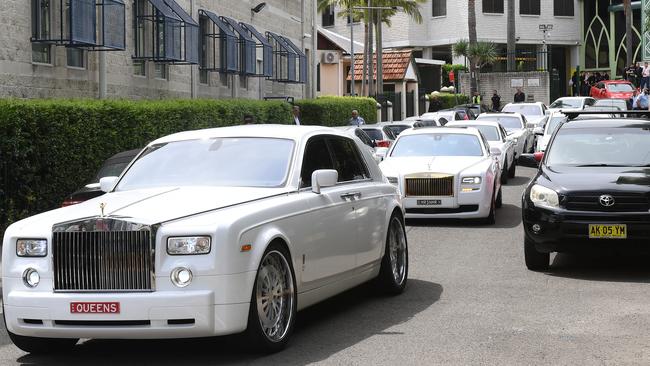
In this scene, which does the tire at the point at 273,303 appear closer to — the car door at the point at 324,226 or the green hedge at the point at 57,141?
the car door at the point at 324,226

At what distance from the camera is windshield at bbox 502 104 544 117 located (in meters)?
43.1

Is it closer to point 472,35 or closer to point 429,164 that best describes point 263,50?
point 429,164

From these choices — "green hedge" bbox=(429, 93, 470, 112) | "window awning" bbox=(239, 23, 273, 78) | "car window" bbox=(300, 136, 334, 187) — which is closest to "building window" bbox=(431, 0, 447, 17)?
"green hedge" bbox=(429, 93, 470, 112)

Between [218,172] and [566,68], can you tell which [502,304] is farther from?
→ [566,68]

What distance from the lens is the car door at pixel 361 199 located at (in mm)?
10227

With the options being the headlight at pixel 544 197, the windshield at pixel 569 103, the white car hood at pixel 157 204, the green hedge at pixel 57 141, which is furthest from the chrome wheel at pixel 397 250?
the windshield at pixel 569 103

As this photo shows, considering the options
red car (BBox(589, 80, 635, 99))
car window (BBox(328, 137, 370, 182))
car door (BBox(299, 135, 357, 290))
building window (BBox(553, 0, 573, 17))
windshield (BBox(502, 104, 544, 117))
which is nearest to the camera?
car door (BBox(299, 135, 357, 290))

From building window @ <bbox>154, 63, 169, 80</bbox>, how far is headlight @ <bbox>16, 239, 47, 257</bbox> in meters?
21.1

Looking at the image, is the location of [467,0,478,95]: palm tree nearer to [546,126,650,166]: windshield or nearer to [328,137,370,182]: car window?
[546,126,650,166]: windshield

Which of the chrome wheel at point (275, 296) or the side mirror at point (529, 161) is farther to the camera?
the side mirror at point (529, 161)

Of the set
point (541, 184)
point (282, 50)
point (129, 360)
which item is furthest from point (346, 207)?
point (282, 50)

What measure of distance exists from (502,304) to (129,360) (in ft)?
12.3

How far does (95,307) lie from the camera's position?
25.4 ft

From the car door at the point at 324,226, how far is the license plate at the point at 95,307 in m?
1.72
